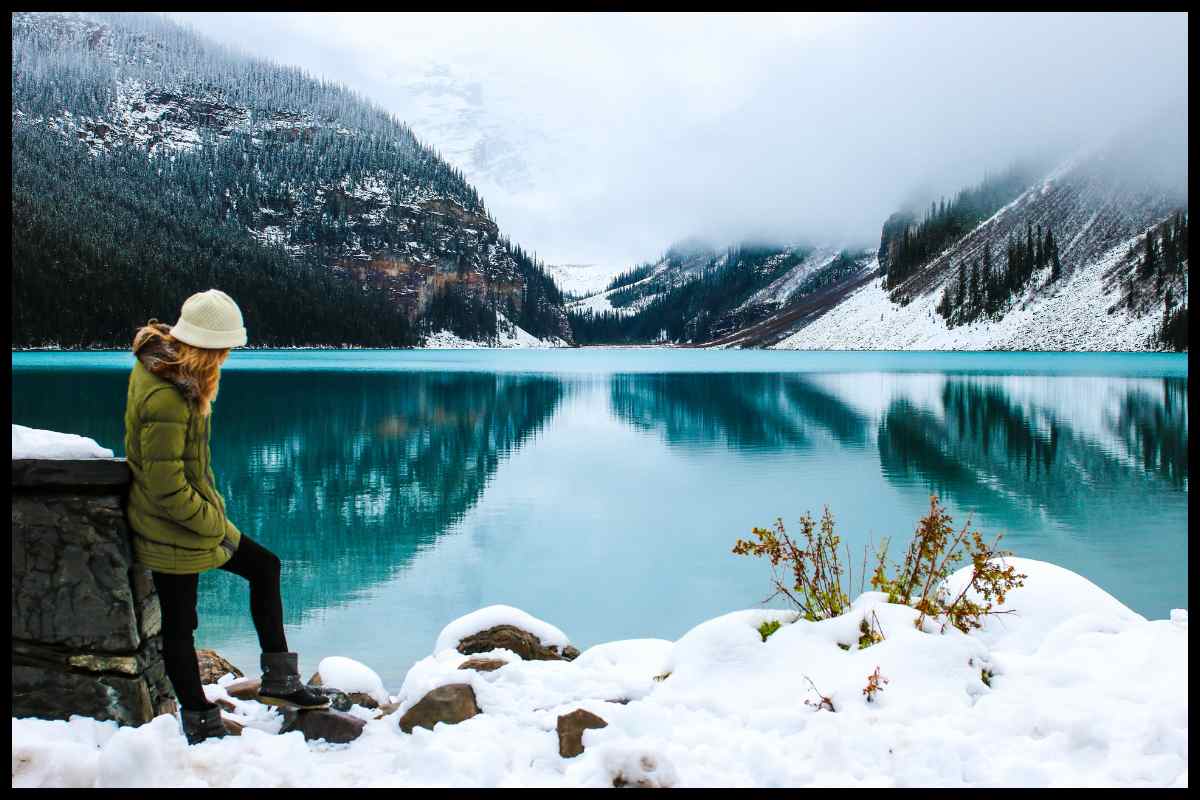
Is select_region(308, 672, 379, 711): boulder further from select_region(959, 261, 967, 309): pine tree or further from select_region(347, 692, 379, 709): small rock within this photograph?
select_region(959, 261, 967, 309): pine tree

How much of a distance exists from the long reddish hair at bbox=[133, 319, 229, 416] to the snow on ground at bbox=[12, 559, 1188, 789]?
67.9 inches

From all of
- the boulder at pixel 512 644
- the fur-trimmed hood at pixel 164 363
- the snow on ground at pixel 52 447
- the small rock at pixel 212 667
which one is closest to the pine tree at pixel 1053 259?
the boulder at pixel 512 644

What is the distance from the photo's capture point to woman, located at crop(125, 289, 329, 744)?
4.35m

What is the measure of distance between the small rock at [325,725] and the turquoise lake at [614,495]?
4.17 m

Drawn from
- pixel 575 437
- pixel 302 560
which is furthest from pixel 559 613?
pixel 575 437

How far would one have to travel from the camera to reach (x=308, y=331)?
6521 inches

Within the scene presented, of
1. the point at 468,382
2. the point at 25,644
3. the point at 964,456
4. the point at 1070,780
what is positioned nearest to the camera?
the point at 1070,780

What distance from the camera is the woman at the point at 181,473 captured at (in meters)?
4.35

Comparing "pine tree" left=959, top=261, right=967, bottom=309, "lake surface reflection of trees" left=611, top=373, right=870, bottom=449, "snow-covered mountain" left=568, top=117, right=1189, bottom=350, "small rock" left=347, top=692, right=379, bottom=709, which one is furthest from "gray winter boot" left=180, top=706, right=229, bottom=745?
"pine tree" left=959, top=261, right=967, bottom=309

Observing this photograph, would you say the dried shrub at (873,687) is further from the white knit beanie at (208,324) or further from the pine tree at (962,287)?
the pine tree at (962,287)

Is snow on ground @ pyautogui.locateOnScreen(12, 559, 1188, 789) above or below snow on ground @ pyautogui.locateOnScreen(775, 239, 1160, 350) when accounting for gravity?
below
